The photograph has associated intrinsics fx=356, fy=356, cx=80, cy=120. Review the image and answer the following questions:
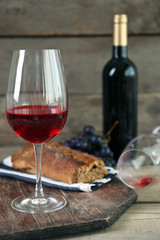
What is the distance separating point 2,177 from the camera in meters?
1.19

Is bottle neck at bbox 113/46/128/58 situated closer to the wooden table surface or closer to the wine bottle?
the wine bottle

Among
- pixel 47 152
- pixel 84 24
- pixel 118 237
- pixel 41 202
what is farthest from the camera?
pixel 84 24

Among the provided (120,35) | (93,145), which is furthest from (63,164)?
(120,35)

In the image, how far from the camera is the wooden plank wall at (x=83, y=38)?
1810 millimetres

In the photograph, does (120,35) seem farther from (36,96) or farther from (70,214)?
(70,214)

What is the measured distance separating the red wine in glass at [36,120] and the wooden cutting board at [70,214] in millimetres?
200

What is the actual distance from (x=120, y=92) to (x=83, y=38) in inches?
22.5

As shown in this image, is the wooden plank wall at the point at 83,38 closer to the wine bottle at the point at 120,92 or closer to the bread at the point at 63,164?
the wine bottle at the point at 120,92

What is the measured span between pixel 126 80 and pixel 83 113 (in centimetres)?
60

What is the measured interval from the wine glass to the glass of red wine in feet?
0.83

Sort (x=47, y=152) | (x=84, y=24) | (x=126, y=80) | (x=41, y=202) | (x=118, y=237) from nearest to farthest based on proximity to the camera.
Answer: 1. (x=118, y=237)
2. (x=41, y=202)
3. (x=47, y=152)
4. (x=126, y=80)
5. (x=84, y=24)

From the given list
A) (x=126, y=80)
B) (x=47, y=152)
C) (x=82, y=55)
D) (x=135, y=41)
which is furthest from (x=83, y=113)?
(x=47, y=152)

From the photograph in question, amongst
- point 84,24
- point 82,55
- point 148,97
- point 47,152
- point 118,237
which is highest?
point 84,24

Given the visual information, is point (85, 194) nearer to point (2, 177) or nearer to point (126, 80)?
point (2, 177)
